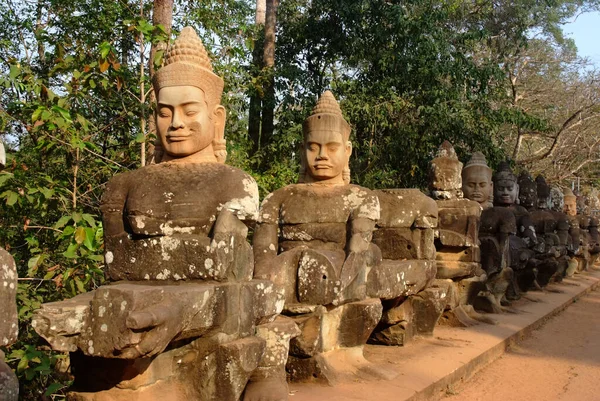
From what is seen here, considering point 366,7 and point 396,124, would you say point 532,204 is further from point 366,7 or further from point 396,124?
point 366,7

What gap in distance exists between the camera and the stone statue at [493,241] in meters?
9.95

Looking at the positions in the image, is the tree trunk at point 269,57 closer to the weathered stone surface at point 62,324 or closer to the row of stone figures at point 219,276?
the row of stone figures at point 219,276

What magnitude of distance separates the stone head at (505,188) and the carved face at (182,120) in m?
8.60

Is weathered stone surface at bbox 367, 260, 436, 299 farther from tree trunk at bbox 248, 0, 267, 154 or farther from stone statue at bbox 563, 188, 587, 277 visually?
stone statue at bbox 563, 188, 587, 277

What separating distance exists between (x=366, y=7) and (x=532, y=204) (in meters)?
5.31

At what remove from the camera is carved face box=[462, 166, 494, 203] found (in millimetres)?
10609

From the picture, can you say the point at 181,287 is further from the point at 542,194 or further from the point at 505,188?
the point at 542,194

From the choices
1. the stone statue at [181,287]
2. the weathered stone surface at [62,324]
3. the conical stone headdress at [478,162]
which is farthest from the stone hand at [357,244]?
the conical stone headdress at [478,162]

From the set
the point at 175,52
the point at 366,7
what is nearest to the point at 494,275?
the point at 366,7

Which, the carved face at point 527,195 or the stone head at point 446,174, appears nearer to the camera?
the stone head at point 446,174

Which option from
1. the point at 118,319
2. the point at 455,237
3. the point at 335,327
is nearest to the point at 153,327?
the point at 118,319

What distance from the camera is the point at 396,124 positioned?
40.5 feet

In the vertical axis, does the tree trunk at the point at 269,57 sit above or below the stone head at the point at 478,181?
above

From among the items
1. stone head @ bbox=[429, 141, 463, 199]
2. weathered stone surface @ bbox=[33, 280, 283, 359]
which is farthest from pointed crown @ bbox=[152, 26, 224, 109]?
stone head @ bbox=[429, 141, 463, 199]
